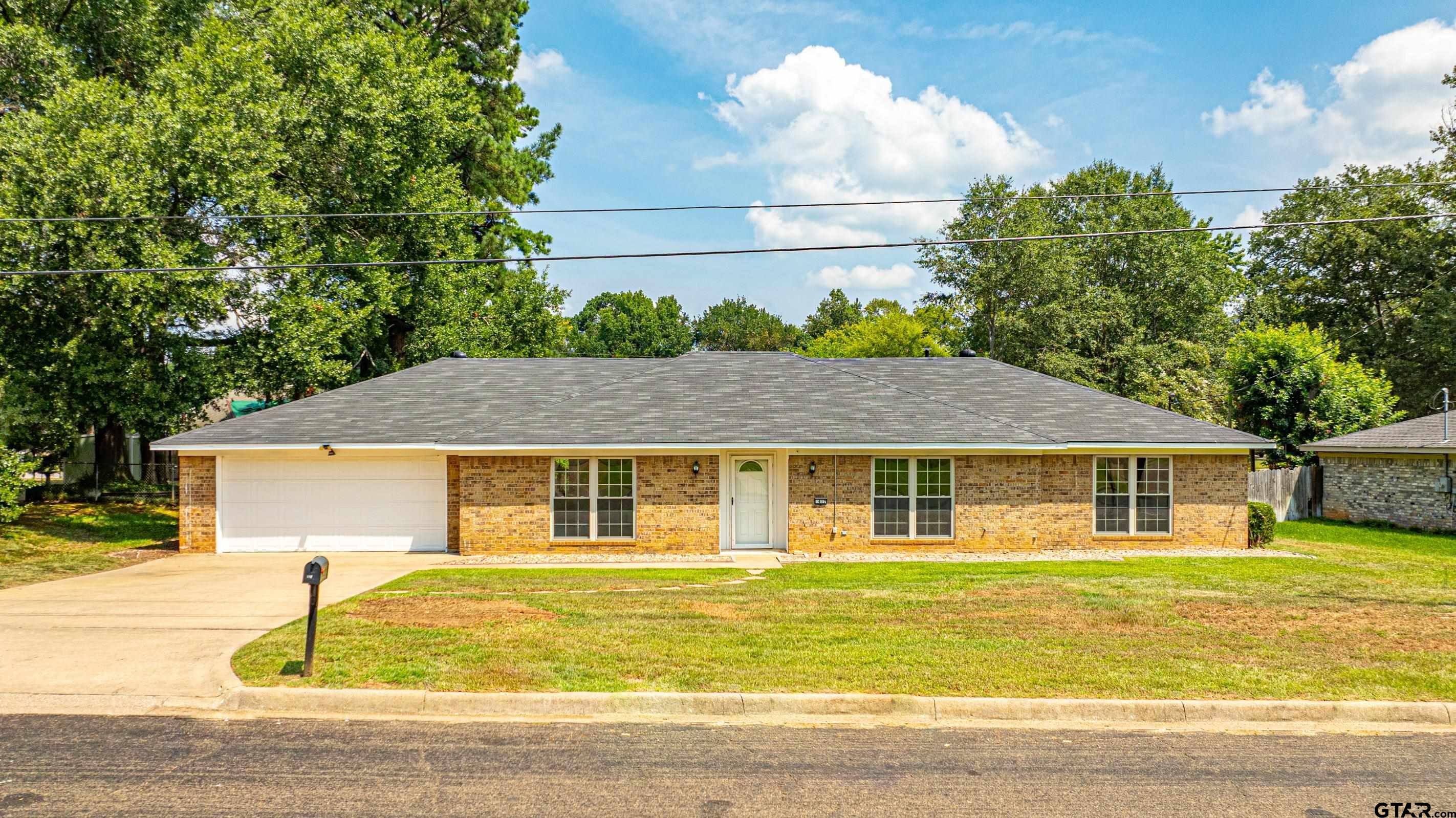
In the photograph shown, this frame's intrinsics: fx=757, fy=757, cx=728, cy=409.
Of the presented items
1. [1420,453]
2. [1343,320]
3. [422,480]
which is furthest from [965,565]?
[1343,320]

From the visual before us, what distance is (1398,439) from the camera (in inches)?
815

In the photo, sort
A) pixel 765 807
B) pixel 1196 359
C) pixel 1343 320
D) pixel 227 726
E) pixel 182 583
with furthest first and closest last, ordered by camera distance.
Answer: pixel 1343 320
pixel 1196 359
pixel 182 583
pixel 227 726
pixel 765 807

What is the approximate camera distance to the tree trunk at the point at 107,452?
24.0 meters

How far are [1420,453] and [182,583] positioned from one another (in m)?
27.9

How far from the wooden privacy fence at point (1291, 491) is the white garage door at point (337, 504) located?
2237 cm

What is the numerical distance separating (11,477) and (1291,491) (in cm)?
3195

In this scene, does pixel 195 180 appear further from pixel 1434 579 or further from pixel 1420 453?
pixel 1420 453

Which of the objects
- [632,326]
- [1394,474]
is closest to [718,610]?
[1394,474]

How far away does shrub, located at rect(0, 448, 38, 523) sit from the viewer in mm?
14555

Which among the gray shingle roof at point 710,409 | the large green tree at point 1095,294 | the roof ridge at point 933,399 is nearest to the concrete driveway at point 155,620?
the gray shingle roof at point 710,409

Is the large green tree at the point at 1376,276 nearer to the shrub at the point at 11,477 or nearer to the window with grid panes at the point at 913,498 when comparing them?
the window with grid panes at the point at 913,498

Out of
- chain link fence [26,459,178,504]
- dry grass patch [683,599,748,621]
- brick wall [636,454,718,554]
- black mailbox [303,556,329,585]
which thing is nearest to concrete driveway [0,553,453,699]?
black mailbox [303,556,329,585]

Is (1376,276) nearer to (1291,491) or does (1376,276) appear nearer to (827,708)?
(1291,491)

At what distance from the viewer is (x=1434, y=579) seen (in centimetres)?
1240
